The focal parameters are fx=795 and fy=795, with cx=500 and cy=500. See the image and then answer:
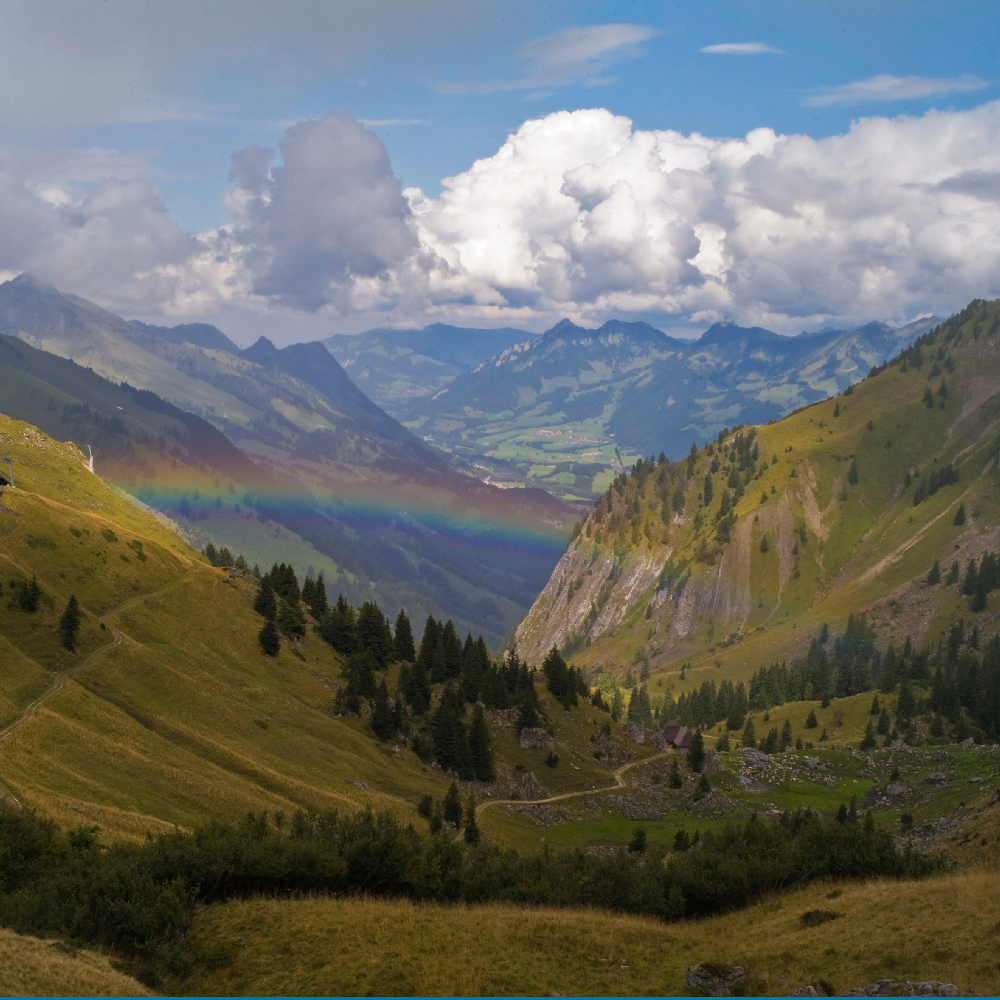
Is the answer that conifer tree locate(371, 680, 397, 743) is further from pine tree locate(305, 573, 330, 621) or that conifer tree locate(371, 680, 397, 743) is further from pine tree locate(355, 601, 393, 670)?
pine tree locate(305, 573, 330, 621)

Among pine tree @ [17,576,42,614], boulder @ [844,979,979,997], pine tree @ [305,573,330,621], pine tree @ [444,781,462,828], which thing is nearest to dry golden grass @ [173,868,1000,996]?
boulder @ [844,979,979,997]

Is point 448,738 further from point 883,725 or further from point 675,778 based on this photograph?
point 883,725

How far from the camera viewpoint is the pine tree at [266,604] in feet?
404

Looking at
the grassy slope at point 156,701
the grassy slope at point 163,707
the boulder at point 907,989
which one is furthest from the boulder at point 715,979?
the grassy slope at point 163,707

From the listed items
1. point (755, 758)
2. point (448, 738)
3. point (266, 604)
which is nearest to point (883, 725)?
point (755, 758)

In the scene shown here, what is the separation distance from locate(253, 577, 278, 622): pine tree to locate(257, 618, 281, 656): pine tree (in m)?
4.48

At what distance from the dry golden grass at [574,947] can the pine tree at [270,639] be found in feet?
243

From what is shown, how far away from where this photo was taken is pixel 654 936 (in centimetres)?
4181

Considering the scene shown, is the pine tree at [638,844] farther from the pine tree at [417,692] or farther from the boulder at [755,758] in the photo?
the boulder at [755,758]

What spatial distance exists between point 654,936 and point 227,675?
72.9 meters

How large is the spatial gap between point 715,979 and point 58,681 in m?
66.9

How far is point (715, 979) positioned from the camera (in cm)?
3528

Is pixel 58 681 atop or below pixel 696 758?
atop

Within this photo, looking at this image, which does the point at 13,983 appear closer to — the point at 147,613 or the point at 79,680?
the point at 79,680
